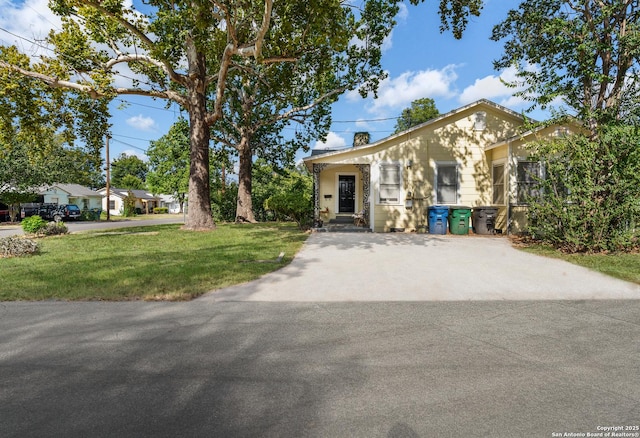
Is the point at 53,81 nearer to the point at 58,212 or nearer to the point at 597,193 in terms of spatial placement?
the point at 597,193

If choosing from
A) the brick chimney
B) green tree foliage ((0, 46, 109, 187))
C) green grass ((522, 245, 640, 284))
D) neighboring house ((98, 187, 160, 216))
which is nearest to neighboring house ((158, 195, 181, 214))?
neighboring house ((98, 187, 160, 216))

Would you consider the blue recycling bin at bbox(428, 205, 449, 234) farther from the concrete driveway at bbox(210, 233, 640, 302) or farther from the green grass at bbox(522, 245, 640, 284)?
the green grass at bbox(522, 245, 640, 284)

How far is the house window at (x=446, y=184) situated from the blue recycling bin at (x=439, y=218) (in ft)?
2.49

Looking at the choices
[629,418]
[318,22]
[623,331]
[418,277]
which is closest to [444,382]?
[629,418]

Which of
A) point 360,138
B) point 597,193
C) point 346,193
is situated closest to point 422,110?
point 360,138

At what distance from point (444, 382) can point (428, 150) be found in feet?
40.3

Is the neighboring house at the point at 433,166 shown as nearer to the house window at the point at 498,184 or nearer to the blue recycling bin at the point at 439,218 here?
the house window at the point at 498,184

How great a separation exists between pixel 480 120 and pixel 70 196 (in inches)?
1888

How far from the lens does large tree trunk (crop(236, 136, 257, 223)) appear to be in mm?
20500

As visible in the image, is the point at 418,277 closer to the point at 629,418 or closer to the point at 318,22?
the point at 629,418

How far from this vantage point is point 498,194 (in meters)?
13.5

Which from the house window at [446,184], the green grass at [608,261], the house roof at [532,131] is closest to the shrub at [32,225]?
the house window at [446,184]

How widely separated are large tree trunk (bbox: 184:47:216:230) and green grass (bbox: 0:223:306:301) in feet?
12.3

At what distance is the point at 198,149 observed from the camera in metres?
13.8
